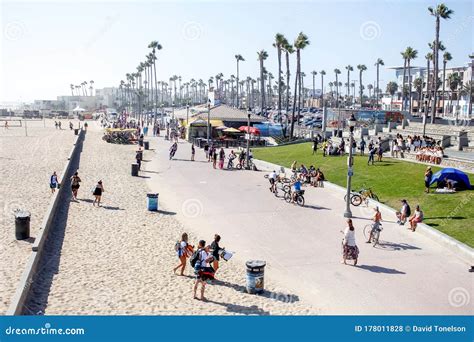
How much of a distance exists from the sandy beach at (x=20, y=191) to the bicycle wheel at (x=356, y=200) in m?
13.4

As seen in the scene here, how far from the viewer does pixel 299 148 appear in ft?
140

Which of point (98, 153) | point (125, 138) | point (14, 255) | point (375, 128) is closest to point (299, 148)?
point (375, 128)

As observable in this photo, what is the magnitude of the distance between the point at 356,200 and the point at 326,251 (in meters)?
7.52

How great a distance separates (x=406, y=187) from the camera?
77.6 feet

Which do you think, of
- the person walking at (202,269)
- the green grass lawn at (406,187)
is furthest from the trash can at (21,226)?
the green grass lawn at (406,187)

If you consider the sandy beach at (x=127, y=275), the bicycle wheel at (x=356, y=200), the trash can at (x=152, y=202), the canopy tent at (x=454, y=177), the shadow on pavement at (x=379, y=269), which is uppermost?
the canopy tent at (x=454, y=177)

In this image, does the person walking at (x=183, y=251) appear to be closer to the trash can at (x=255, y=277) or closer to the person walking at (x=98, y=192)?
the trash can at (x=255, y=277)

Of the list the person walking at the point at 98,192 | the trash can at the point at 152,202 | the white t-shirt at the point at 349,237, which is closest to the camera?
the white t-shirt at the point at 349,237

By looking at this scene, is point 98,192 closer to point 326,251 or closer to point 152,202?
point 152,202

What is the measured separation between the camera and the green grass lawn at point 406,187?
17938 millimetres

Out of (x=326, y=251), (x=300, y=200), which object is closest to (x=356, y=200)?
(x=300, y=200)

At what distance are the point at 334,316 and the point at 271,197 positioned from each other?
1392 centimetres

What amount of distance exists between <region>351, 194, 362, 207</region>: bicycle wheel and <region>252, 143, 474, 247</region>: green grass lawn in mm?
1227
